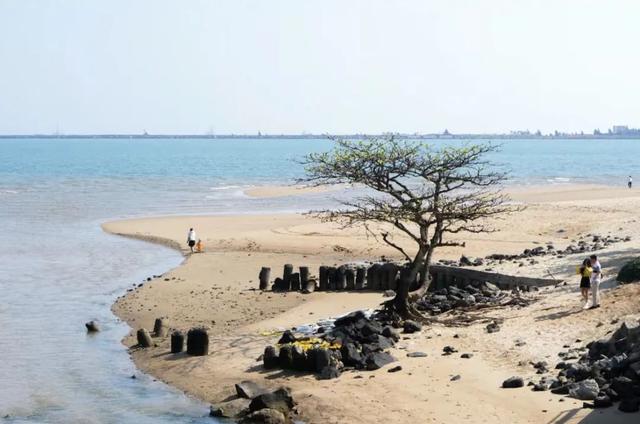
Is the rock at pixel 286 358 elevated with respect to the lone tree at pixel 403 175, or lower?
lower

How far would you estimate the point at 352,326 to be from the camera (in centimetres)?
2661

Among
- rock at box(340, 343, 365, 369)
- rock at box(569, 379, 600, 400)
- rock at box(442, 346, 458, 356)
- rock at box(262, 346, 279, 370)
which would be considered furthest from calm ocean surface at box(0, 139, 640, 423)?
rock at box(569, 379, 600, 400)

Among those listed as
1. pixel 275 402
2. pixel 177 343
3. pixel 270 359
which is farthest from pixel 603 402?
pixel 177 343

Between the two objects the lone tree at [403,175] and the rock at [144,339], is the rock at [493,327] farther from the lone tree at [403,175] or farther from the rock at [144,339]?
the rock at [144,339]

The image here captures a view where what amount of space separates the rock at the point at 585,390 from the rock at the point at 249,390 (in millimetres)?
6898

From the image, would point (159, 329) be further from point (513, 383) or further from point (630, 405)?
point (630, 405)

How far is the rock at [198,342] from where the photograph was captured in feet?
88.9

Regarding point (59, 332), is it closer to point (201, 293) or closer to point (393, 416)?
point (201, 293)

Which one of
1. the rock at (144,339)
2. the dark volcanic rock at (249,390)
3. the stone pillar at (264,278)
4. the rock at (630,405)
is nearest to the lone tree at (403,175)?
the rock at (144,339)

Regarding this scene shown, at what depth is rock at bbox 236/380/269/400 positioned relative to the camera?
22734 millimetres

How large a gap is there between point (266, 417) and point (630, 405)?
7.47 meters

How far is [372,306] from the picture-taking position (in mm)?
33000

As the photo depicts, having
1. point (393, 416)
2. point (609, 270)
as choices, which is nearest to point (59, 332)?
point (393, 416)

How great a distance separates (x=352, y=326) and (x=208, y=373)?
4.05m
